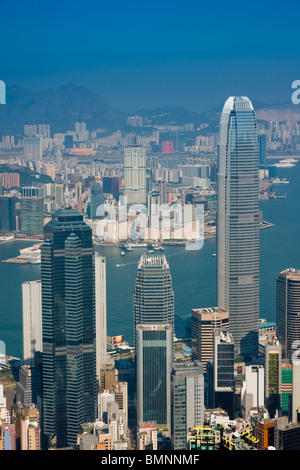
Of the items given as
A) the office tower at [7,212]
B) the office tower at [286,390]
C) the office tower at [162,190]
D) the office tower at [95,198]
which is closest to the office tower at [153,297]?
the office tower at [286,390]

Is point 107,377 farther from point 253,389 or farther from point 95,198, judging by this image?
point 95,198

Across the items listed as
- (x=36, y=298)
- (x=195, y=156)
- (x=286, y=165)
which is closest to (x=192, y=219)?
(x=195, y=156)

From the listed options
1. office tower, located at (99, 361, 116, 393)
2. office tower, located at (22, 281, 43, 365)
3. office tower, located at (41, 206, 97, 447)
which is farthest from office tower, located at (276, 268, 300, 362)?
office tower, located at (22, 281, 43, 365)

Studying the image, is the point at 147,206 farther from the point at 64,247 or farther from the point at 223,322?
the point at 64,247

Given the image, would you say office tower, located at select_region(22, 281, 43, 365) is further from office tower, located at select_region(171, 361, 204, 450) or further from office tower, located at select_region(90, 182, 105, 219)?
office tower, located at select_region(90, 182, 105, 219)

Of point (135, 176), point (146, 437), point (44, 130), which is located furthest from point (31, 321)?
point (135, 176)

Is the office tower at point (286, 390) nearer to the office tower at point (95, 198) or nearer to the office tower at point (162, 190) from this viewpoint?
the office tower at point (95, 198)
